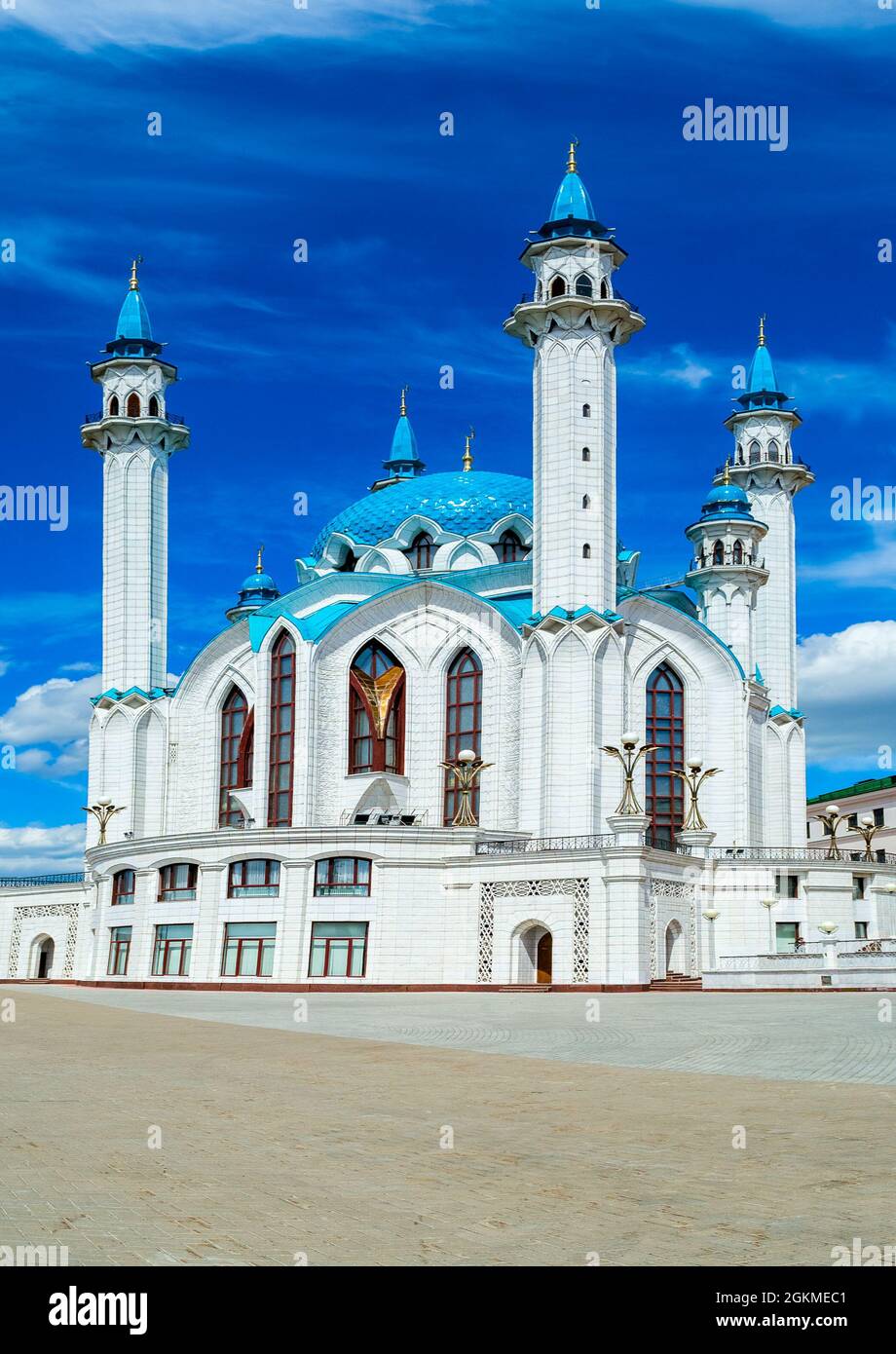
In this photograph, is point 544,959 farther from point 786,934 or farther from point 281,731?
point 281,731

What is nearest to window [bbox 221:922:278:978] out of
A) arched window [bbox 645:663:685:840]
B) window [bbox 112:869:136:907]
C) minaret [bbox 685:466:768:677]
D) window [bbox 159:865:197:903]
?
window [bbox 159:865:197:903]

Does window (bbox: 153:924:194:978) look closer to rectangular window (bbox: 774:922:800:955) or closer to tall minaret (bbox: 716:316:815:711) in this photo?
rectangular window (bbox: 774:922:800:955)

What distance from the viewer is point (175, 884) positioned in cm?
5688

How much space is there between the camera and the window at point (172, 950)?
55.3m

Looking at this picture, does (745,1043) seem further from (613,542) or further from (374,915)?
(613,542)

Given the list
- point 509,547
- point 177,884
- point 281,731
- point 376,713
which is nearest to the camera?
point 177,884

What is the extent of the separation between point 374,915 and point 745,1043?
101 feet

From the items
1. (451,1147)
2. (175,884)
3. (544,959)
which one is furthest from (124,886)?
(451,1147)

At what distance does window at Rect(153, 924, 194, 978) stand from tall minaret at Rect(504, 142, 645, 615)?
60.8 feet

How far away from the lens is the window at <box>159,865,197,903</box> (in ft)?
184

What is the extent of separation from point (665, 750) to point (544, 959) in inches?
600


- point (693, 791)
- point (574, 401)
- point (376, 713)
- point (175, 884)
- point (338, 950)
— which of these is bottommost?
point (338, 950)

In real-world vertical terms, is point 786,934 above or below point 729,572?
below

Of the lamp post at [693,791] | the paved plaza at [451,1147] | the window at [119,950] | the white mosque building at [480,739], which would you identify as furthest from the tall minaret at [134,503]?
the paved plaza at [451,1147]
